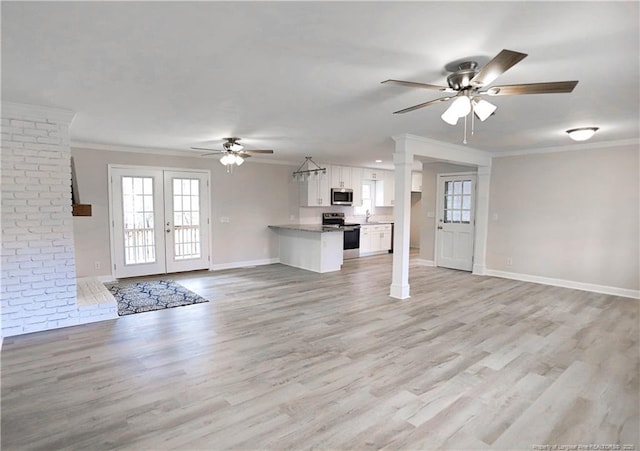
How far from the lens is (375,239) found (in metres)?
9.74

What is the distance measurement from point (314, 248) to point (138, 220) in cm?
341

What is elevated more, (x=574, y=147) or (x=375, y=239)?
(x=574, y=147)

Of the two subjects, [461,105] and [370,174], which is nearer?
[461,105]

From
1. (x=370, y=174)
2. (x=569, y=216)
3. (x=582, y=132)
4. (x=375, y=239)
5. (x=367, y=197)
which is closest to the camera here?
(x=582, y=132)

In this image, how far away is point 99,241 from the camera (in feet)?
20.2

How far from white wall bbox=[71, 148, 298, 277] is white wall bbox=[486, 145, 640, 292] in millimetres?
4627

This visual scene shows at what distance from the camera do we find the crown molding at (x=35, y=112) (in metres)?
3.61

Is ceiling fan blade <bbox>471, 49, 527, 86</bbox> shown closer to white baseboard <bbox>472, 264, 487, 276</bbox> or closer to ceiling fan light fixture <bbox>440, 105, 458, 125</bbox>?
ceiling fan light fixture <bbox>440, 105, 458, 125</bbox>

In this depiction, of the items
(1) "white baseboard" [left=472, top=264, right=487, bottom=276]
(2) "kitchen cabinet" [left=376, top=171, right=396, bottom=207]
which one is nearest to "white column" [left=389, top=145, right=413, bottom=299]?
(1) "white baseboard" [left=472, top=264, right=487, bottom=276]

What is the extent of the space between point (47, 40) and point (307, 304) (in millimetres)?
3882

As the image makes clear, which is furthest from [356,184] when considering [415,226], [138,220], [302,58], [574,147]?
[302,58]

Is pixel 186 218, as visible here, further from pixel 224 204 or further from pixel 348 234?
pixel 348 234

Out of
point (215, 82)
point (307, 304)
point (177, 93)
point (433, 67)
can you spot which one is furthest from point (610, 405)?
point (177, 93)

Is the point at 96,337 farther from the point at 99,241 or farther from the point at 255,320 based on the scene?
the point at 99,241
